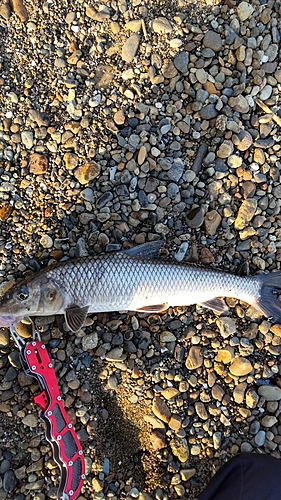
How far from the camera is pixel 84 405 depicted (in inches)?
136

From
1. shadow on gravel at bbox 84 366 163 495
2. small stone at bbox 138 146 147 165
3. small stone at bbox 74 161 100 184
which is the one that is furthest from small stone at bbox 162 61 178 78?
shadow on gravel at bbox 84 366 163 495

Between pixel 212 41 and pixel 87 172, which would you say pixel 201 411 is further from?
pixel 212 41

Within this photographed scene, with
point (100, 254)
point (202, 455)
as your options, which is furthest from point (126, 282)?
point (202, 455)

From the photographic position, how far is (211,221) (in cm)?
372

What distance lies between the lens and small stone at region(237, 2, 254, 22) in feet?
12.3

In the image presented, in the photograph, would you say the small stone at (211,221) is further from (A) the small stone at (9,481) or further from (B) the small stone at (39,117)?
(A) the small stone at (9,481)

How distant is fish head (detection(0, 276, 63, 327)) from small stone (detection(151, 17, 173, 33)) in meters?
2.47

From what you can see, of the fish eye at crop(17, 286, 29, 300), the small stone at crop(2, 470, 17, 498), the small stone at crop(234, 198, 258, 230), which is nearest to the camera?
the fish eye at crop(17, 286, 29, 300)

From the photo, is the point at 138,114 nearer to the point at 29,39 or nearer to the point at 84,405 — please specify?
the point at 29,39

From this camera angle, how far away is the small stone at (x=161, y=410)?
3.49 meters

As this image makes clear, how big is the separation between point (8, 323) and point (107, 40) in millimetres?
2644

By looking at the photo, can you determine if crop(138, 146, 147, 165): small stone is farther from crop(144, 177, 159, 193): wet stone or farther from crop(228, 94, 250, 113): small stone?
crop(228, 94, 250, 113): small stone

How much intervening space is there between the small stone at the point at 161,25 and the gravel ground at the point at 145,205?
0.7 inches

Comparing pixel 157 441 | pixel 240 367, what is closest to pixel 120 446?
pixel 157 441
